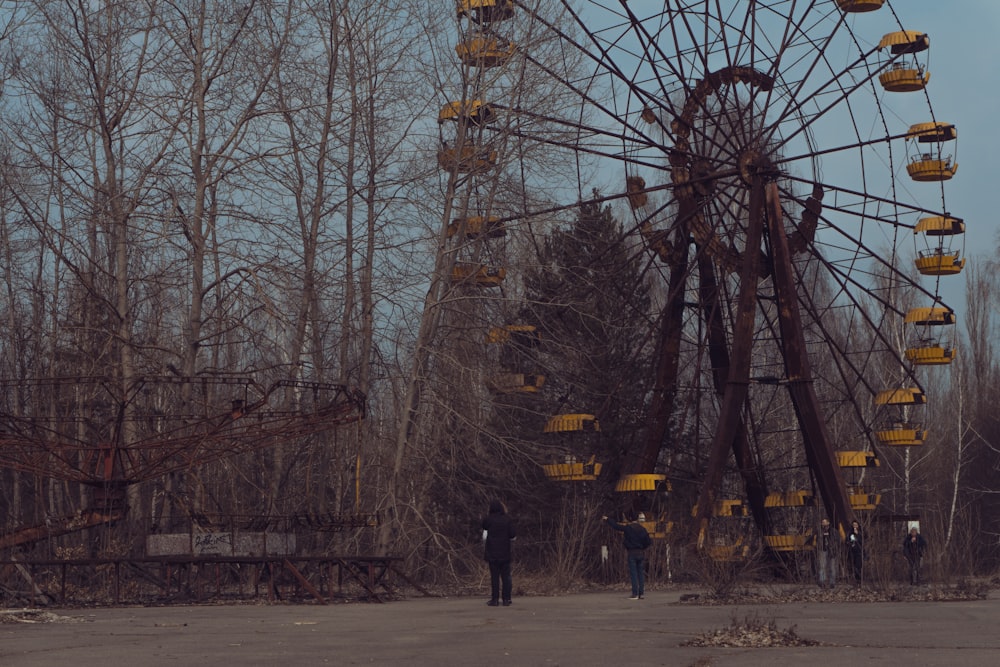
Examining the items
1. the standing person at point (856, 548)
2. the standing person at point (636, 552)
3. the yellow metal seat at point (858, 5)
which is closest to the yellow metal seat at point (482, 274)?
the standing person at point (636, 552)

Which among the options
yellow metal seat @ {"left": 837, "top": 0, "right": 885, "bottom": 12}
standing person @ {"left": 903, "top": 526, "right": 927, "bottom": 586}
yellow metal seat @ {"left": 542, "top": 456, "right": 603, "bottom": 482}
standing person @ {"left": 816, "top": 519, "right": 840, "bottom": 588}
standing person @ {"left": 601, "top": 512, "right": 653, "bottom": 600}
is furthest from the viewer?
yellow metal seat @ {"left": 837, "top": 0, "right": 885, "bottom": 12}

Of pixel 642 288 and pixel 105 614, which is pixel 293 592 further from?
pixel 642 288

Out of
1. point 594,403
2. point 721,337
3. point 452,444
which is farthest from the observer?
point 594,403

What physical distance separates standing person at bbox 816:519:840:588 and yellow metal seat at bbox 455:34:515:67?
1275 centimetres

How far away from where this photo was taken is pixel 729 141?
105 ft

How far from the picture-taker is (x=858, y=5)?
34.7m

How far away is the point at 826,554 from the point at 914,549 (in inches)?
102

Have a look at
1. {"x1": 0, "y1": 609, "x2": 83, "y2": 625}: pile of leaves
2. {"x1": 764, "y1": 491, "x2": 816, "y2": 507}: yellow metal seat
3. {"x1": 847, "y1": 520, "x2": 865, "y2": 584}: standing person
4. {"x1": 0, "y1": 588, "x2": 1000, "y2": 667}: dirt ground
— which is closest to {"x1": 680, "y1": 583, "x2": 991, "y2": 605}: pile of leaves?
{"x1": 0, "y1": 588, "x2": 1000, "y2": 667}: dirt ground

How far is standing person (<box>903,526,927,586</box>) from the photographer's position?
2880 cm

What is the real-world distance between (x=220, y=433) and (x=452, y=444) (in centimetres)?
990

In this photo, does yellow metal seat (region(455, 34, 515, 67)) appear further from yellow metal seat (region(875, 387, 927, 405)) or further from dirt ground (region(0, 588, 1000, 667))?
dirt ground (region(0, 588, 1000, 667))

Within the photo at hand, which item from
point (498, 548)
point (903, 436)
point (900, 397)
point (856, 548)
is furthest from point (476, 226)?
point (903, 436)

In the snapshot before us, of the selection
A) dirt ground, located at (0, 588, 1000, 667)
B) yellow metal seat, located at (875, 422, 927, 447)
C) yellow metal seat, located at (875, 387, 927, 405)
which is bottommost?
dirt ground, located at (0, 588, 1000, 667)

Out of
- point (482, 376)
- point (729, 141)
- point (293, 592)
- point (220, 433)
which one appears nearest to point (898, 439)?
point (729, 141)
